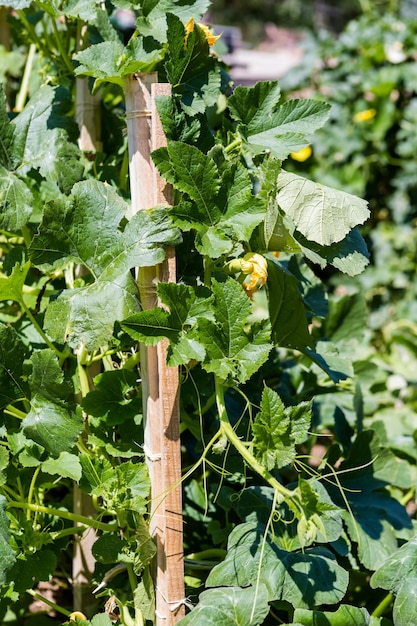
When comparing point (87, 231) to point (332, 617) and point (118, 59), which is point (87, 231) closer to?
point (118, 59)

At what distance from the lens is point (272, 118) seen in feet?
3.89

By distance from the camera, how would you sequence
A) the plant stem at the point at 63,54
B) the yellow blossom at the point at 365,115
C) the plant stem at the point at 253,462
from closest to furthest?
the plant stem at the point at 253,462 < the plant stem at the point at 63,54 < the yellow blossom at the point at 365,115

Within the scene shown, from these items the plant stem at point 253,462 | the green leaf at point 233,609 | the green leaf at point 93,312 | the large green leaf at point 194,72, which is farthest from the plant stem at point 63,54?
the green leaf at point 233,609

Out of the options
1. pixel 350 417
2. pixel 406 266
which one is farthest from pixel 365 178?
pixel 350 417

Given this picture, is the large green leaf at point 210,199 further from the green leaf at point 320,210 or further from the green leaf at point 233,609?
the green leaf at point 233,609

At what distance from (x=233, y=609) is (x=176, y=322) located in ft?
1.36

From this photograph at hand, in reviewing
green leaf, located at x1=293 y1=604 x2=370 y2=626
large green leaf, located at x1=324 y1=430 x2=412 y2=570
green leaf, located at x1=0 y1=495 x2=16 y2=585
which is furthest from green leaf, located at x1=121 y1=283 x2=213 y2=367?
large green leaf, located at x1=324 y1=430 x2=412 y2=570

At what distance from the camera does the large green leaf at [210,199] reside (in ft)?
3.49

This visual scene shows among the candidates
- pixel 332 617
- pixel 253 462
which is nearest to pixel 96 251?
pixel 253 462

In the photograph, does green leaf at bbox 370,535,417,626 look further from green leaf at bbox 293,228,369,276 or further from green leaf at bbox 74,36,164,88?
green leaf at bbox 74,36,164,88

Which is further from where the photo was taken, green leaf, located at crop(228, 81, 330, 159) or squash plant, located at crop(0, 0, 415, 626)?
green leaf, located at crop(228, 81, 330, 159)

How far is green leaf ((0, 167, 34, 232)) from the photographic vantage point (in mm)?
1231

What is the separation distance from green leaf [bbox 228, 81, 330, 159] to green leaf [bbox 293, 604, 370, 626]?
2.29 feet

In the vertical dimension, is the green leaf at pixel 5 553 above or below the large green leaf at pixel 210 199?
below
